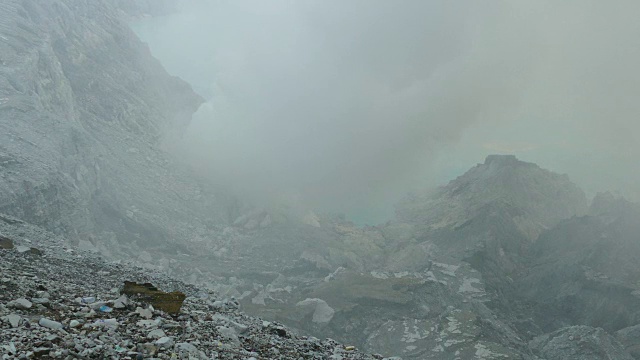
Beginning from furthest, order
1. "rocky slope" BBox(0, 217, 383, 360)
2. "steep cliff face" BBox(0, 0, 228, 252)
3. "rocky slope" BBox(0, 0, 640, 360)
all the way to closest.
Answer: "steep cliff face" BBox(0, 0, 228, 252)
"rocky slope" BBox(0, 0, 640, 360)
"rocky slope" BBox(0, 217, 383, 360)

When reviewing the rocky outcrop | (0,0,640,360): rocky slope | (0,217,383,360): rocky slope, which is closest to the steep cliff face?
A: (0,0,640,360): rocky slope

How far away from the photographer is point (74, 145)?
12850cm

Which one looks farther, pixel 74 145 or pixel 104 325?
pixel 74 145

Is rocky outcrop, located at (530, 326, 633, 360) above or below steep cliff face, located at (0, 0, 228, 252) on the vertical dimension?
below

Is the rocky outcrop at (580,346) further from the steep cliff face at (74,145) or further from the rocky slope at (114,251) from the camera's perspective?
the steep cliff face at (74,145)

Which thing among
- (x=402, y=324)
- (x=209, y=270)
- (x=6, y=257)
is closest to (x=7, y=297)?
(x=6, y=257)

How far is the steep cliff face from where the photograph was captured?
9644cm

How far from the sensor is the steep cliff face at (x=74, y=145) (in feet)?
316

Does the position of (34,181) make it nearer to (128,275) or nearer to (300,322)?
(128,275)

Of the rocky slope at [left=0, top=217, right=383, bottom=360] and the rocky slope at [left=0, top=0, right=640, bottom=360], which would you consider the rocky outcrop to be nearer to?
the rocky slope at [left=0, top=0, right=640, bottom=360]

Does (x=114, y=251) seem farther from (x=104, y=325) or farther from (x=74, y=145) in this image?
Answer: (x=104, y=325)

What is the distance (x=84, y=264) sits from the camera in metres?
38.5

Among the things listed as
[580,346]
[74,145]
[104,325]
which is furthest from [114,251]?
[580,346]

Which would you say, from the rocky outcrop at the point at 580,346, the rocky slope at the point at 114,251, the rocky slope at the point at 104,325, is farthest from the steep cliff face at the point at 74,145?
the rocky outcrop at the point at 580,346
